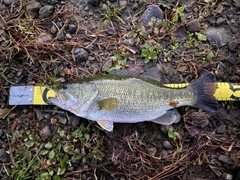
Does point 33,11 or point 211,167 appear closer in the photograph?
point 211,167

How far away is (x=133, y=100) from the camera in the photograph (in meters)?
3.71

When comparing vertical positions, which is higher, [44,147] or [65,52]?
[65,52]

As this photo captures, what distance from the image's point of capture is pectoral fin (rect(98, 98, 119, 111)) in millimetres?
3660

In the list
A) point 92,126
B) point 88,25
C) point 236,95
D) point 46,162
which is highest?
point 88,25

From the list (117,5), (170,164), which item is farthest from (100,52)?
(170,164)

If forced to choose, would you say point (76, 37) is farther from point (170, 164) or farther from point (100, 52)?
point (170, 164)

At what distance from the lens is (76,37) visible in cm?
421

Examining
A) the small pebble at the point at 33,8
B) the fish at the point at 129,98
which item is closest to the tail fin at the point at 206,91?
the fish at the point at 129,98

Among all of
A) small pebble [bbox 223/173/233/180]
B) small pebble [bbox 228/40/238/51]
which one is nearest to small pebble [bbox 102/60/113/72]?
small pebble [bbox 228/40/238/51]

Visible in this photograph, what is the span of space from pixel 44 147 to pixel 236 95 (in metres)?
2.33

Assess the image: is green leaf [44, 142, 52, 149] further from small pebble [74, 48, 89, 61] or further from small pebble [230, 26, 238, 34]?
small pebble [230, 26, 238, 34]

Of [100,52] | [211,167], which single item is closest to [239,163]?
[211,167]

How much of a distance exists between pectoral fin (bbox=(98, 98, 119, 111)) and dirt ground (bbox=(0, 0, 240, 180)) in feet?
1.17

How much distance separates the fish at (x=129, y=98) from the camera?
3.68m
